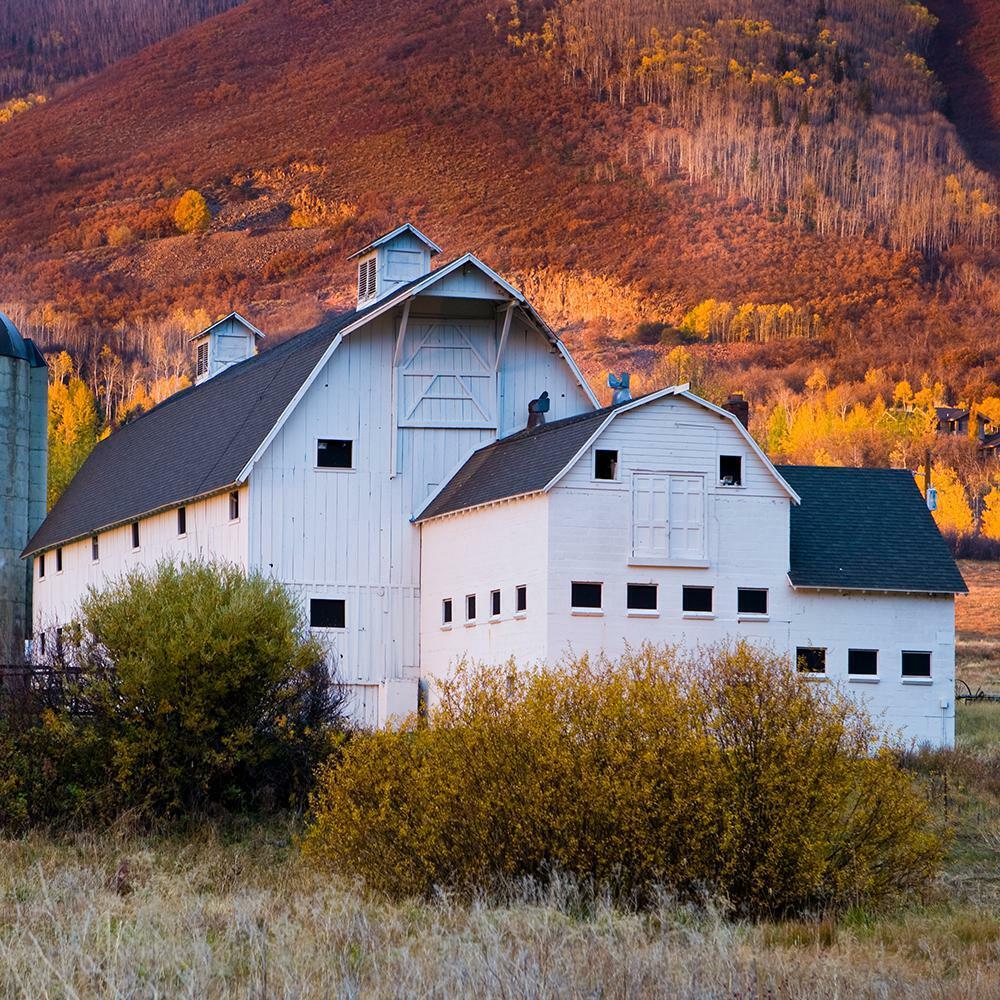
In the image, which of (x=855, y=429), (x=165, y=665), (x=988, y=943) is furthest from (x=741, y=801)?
(x=855, y=429)

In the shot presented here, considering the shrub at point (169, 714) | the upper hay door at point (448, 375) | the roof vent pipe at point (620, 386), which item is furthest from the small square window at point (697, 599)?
the shrub at point (169, 714)

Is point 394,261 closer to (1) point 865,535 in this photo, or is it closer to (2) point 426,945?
(1) point 865,535

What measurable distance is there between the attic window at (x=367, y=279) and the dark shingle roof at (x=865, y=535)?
1151cm

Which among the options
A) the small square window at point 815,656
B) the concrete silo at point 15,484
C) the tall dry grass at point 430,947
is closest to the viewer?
the tall dry grass at point 430,947

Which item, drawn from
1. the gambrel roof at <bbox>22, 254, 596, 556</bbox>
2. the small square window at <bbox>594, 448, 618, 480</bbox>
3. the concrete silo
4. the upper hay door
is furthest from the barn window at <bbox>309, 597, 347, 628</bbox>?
the concrete silo

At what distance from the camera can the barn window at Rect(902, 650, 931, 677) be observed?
36.3 m

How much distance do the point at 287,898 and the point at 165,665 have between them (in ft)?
26.2

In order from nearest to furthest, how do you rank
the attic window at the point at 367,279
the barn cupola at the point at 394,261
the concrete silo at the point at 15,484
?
the barn cupola at the point at 394,261
the attic window at the point at 367,279
the concrete silo at the point at 15,484

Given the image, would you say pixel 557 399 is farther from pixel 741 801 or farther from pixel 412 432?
pixel 741 801

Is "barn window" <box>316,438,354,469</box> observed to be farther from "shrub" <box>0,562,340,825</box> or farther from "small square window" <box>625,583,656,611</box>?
"shrub" <box>0,562,340,825</box>

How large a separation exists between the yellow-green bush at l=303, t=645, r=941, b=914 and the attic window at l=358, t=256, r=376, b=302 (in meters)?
24.4

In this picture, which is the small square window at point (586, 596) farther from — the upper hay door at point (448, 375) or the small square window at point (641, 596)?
the upper hay door at point (448, 375)

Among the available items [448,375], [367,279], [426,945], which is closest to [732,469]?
[448,375]

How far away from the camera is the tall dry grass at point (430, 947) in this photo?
14.2 meters
